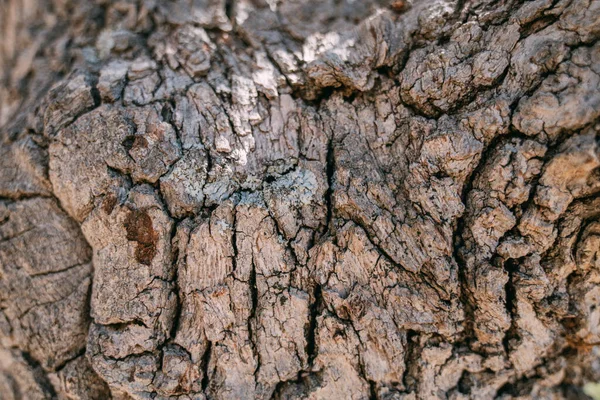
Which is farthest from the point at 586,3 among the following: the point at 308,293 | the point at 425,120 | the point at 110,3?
the point at 110,3

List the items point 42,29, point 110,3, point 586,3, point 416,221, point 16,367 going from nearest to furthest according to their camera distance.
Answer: point 586,3 → point 416,221 → point 16,367 → point 110,3 → point 42,29

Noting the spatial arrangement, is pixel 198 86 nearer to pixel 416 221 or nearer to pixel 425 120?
pixel 425 120

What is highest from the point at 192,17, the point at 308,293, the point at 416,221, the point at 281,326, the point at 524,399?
the point at 192,17

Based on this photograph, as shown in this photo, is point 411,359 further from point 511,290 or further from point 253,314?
point 253,314

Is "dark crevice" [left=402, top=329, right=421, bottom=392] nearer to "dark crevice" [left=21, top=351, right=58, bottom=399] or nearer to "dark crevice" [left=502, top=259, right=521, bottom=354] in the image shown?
"dark crevice" [left=502, top=259, right=521, bottom=354]

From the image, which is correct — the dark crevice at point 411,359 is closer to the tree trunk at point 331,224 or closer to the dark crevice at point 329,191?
the tree trunk at point 331,224

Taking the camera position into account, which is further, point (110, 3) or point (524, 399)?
point (110, 3)

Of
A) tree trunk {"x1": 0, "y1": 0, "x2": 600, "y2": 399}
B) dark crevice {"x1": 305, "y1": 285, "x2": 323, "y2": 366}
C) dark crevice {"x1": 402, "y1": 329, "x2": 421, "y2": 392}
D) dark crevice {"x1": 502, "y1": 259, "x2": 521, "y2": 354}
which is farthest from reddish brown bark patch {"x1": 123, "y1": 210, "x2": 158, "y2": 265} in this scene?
dark crevice {"x1": 502, "y1": 259, "x2": 521, "y2": 354}
